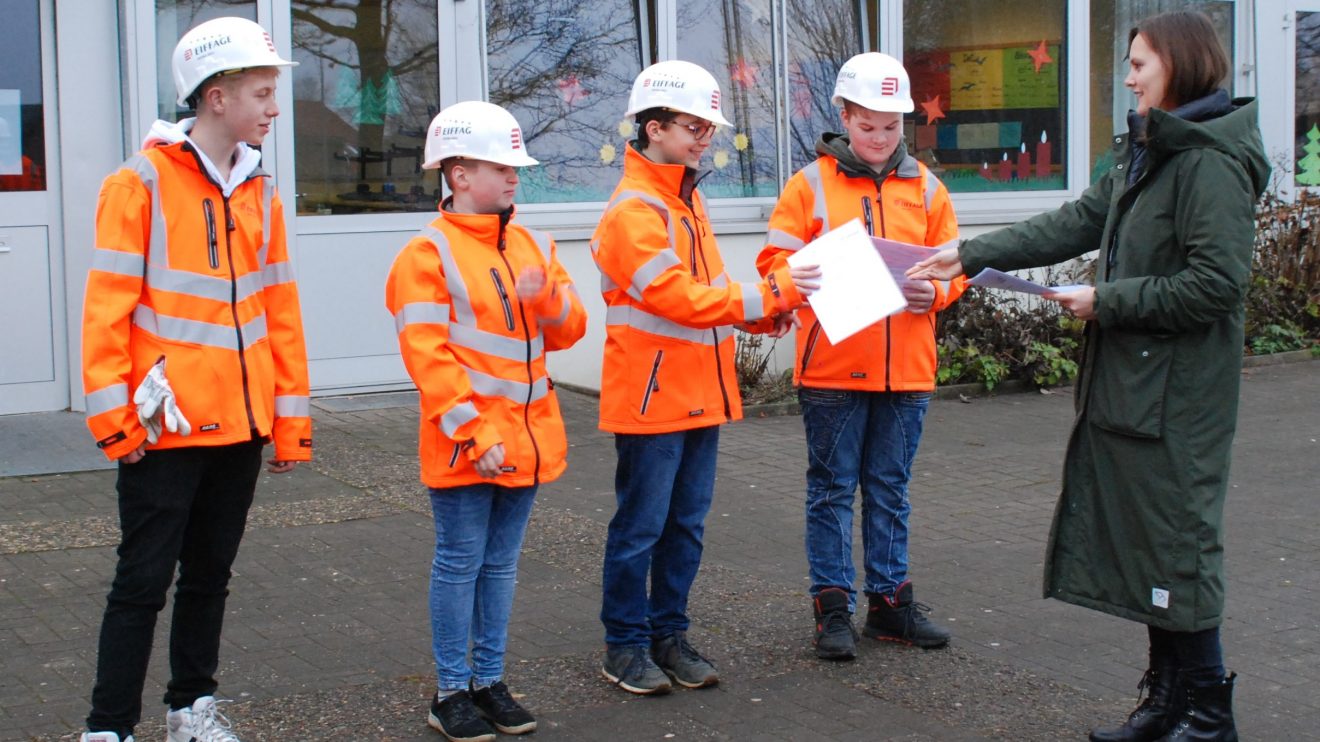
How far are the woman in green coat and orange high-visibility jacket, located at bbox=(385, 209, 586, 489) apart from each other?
152cm

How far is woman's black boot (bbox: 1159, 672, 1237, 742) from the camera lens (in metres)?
4.34

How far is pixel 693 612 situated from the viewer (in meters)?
5.84

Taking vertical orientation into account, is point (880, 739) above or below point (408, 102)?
below

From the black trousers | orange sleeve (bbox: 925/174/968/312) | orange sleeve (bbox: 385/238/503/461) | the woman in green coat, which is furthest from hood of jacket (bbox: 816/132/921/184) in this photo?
the black trousers

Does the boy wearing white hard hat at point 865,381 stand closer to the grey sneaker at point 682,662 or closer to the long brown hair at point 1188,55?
the grey sneaker at point 682,662

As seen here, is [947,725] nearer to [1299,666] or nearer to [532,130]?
[1299,666]

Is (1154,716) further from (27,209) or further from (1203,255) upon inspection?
(27,209)

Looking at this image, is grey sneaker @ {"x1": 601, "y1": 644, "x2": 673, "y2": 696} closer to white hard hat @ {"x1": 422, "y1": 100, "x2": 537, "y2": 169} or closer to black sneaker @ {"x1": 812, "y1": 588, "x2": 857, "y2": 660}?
black sneaker @ {"x1": 812, "y1": 588, "x2": 857, "y2": 660}

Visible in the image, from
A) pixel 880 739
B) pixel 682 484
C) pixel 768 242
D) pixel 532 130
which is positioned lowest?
pixel 880 739

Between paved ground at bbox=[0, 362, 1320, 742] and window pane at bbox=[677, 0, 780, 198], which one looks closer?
paved ground at bbox=[0, 362, 1320, 742]

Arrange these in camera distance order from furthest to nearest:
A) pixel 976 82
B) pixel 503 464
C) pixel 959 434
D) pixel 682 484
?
pixel 976 82 → pixel 959 434 → pixel 682 484 → pixel 503 464

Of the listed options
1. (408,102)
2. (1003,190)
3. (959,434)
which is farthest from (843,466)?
(1003,190)

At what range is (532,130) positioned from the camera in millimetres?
10539

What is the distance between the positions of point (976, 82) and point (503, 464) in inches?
358
